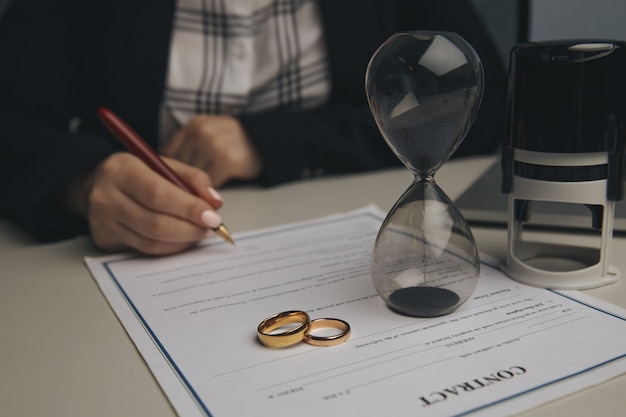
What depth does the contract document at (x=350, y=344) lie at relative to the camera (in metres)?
0.33

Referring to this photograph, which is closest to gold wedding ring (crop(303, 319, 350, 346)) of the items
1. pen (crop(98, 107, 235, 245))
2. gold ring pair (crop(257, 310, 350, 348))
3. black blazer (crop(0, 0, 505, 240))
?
gold ring pair (crop(257, 310, 350, 348))

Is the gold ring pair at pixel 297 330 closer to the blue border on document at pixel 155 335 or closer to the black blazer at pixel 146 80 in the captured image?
the blue border on document at pixel 155 335

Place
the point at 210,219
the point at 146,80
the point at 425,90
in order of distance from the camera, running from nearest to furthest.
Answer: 1. the point at 425,90
2. the point at 210,219
3. the point at 146,80

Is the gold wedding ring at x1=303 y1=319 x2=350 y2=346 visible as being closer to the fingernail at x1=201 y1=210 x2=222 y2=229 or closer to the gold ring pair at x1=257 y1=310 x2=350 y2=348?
the gold ring pair at x1=257 y1=310 x2=350 y2=348

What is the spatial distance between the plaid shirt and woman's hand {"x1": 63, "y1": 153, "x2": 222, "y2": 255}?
1.14 ft

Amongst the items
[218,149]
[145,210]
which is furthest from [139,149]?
[218,149]

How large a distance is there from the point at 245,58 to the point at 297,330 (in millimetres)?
661

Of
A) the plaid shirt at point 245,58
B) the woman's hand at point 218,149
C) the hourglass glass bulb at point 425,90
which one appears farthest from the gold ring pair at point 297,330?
the plaid shirt at point 245,58

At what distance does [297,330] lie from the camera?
0.39 meters

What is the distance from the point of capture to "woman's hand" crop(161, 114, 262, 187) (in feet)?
2.65

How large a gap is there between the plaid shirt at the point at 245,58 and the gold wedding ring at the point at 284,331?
60 centimetres

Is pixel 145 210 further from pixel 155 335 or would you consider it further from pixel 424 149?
pixel 424 149

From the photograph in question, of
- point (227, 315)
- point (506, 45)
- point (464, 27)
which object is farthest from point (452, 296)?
point (506, 45)

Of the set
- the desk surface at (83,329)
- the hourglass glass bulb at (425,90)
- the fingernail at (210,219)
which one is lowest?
the desk surface at (83,329)
